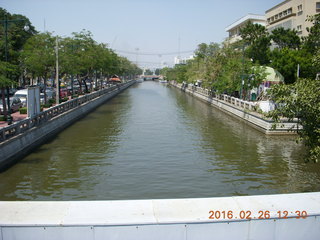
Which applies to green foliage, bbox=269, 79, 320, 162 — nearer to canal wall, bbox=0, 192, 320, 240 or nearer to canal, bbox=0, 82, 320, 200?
canal, bbox=0, 82, 320, 200

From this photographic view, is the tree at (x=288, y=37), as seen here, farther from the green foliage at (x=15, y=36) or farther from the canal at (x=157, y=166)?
the green foliage at (x=15, y=36)

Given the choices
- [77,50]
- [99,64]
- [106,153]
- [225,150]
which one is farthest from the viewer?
[99,64]

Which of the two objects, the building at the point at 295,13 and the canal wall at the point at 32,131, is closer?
the canal wall at the point at 32,131

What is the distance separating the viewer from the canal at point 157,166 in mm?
14867

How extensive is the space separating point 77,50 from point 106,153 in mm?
34704

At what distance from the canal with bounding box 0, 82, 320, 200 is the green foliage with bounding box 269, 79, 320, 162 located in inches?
137

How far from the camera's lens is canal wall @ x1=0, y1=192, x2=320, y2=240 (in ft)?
21.3

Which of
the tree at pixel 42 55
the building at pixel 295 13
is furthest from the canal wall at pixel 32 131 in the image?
the building at pixel 295 13

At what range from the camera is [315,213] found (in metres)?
6.96

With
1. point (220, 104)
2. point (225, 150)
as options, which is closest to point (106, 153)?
point (225, 150)

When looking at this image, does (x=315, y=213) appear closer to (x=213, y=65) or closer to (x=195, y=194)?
(x=195, y=194)
